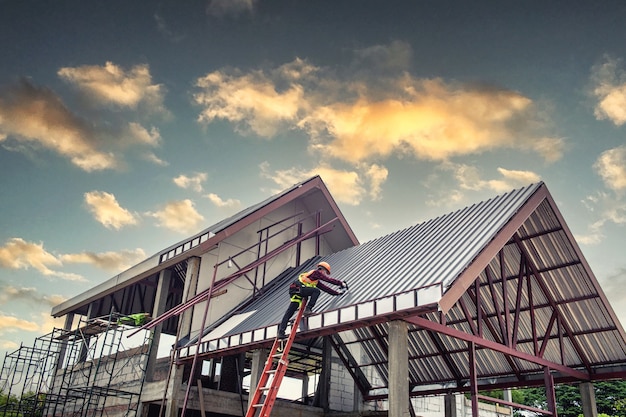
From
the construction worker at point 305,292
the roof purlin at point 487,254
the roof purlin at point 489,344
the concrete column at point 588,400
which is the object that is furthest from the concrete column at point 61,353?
the concrete column at point 588,400

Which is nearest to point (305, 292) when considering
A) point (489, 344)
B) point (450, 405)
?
point (489, 344)

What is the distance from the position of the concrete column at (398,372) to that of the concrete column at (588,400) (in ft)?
30.5

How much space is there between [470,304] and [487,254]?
576 cm

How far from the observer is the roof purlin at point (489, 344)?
12766mm

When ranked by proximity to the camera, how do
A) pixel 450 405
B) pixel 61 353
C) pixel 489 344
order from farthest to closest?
pixel 61 353
pixel 450 405
pixel 489 344

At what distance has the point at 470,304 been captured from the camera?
18.6 m

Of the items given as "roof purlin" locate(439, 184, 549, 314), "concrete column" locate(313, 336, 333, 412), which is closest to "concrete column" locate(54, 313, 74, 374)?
"concrete column" locate(313, 336, 333, 412)

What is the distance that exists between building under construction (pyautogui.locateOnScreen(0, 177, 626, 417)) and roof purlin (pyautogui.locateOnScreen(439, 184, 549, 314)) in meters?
0.05

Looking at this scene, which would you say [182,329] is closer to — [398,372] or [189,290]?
[189,290]

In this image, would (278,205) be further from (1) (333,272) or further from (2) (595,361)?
(2) (595,361)

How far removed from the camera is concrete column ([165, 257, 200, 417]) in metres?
16.8

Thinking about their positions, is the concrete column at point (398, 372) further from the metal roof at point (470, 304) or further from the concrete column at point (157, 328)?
the concrete column at point (157, 328)

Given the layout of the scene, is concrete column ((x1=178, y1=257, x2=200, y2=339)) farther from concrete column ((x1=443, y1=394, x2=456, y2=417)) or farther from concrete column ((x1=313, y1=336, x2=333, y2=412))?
concrete column ((x1=443, y1=394, x2=456, y2=417))

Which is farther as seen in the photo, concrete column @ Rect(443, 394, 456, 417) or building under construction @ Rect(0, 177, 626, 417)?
concrete column @ Rect(443, 394, 456, 417)
